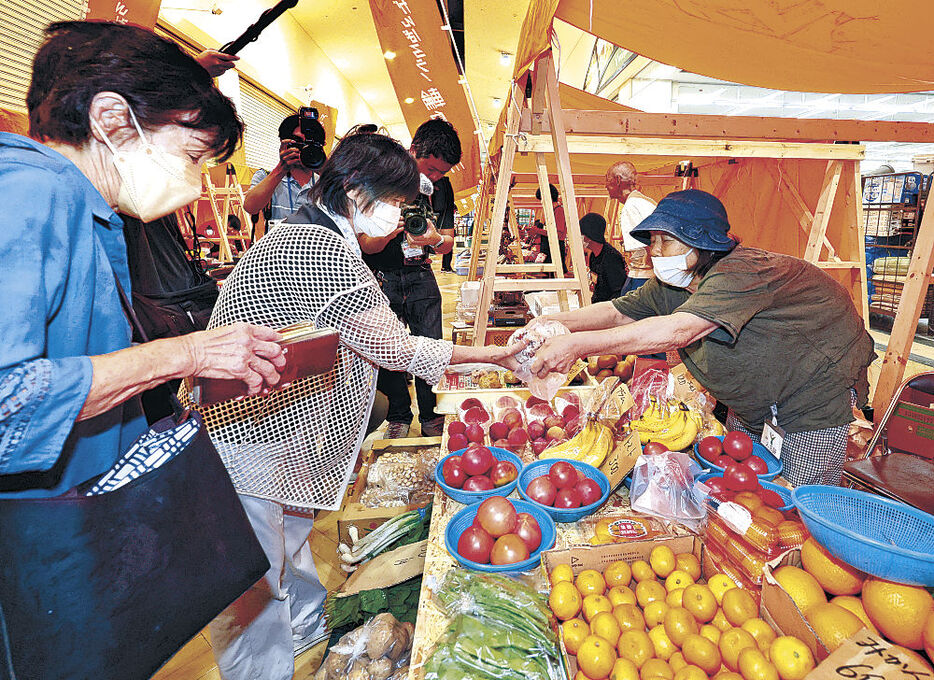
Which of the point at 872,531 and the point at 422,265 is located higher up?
the point at 422,265

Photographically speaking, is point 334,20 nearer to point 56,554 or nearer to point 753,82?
point 753,82

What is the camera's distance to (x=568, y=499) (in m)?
1.64

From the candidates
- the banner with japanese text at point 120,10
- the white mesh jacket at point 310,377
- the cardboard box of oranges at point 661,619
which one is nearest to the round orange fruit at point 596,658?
the cardboard box of oranges at point 661,619

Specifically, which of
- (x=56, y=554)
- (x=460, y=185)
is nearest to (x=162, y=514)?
(x=56, y=554)

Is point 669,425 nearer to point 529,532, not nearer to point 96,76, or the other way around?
point 529,532

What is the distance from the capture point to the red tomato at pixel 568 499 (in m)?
1.63

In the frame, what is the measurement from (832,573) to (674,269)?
1339 mm

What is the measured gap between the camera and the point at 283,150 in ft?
9.75

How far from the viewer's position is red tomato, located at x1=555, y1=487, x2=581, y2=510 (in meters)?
1.63

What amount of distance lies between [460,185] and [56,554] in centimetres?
1024

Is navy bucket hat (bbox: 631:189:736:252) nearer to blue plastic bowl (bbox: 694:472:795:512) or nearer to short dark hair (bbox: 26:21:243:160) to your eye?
blue plastic bowl (bbox: 694:472:795:512)

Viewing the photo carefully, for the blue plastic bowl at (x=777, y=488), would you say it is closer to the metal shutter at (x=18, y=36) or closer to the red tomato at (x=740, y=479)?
the red tomato at (x=740, y=479)

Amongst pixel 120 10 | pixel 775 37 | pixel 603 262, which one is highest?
pixel 120 10

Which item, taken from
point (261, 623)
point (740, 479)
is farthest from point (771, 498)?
point (261, 623)
